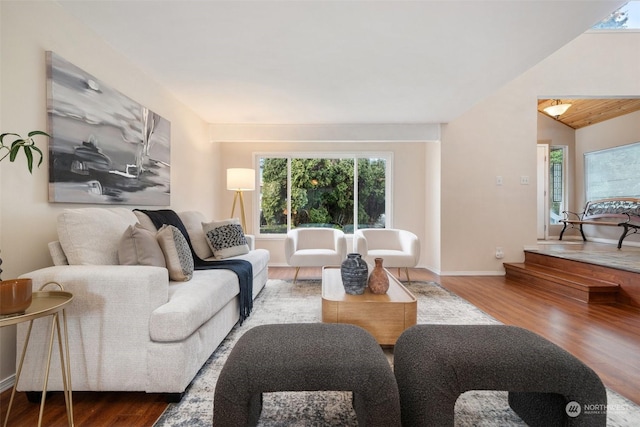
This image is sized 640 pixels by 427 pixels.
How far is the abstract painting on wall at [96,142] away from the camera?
192 cm

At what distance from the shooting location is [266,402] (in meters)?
1.55

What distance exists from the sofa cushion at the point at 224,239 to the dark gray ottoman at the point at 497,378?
2287 mm

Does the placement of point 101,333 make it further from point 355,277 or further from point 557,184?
point 557,184

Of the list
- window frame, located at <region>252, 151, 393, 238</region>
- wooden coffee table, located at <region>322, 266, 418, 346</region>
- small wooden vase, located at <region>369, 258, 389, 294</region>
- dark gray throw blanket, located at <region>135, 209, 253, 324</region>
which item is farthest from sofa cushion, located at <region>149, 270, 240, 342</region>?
window frame, located at <region>252, 151, 393, 238</region>

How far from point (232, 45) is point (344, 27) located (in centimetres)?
91

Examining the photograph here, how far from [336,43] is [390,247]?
9.73ft

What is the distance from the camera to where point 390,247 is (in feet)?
14.9

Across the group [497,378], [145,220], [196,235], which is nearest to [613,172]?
[497,378]

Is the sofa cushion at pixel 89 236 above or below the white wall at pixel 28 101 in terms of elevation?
below

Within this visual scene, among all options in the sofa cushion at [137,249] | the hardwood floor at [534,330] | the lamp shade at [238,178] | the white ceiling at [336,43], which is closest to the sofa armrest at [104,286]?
the sofa cushion at [137,249]

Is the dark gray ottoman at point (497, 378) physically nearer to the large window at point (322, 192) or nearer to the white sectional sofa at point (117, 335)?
the white sectional sofa at point (117, 335)

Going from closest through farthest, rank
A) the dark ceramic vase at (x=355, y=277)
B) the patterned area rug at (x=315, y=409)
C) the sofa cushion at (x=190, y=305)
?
Result: the patterned area rug at (x=315, y=409)
the sofa cushion at (x=190, y=305)
the dark ceramic vase at (x=355, y=277)

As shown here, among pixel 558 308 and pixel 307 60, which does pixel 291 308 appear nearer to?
pixel 307 60

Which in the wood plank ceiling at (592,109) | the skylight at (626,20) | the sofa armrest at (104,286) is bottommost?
the sofa armrest at (104,286)
